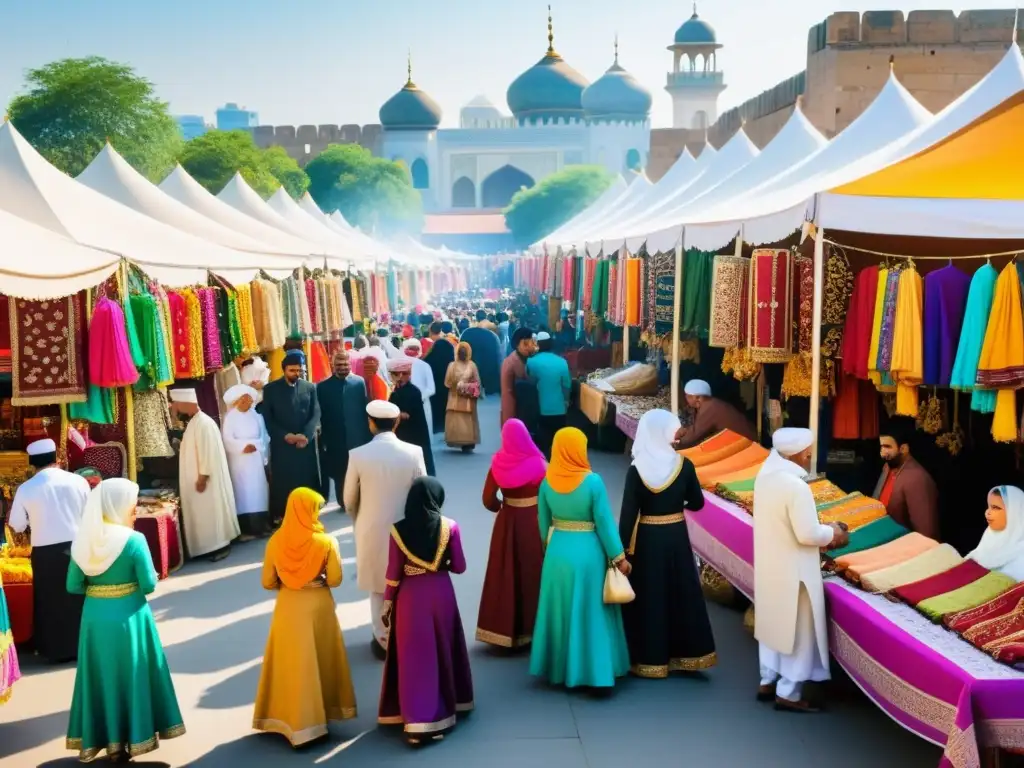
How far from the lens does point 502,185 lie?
68.2 metres

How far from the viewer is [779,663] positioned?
494 centimetres

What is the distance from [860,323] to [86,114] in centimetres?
3007

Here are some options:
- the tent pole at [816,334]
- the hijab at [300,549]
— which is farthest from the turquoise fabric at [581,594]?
the tent pole at [816,334]

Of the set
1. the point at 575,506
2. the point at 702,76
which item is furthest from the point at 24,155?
the point at 702,76

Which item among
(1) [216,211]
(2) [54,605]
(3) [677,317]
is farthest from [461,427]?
(2) [54,605]

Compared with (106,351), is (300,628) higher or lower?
lower

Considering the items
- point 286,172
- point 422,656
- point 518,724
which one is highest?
point 286,172

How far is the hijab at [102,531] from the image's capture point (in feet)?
14.1

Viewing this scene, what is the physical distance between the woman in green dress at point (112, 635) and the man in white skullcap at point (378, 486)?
116 cm

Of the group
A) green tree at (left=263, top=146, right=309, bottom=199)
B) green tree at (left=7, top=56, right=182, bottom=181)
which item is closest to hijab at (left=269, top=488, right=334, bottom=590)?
green tree at (left=7, top=56, right=182, bottom=181)

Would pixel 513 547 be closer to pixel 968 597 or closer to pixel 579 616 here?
pixel 579 616

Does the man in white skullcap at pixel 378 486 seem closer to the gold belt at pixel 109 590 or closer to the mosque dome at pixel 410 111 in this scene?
the gold belt at pixel 109 590

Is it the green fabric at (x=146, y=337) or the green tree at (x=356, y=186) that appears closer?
the green fabric at (x=146, y=337)

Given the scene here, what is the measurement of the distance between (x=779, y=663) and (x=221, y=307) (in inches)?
236
